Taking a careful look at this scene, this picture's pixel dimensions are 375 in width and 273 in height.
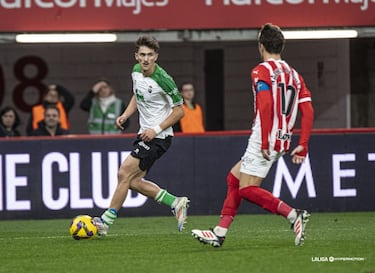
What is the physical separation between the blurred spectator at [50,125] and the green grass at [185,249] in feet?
8.04

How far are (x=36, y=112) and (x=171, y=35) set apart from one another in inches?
89.2

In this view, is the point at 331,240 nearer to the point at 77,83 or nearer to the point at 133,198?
the point at 133,198

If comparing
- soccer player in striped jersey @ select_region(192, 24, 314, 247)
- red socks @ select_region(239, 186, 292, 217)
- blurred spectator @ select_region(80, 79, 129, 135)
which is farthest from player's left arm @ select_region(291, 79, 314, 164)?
blurred spectator @ select_region(80, 79, 129, 135)

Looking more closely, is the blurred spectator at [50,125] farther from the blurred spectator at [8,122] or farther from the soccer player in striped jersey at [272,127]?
the soccer player in striped jersey at [272,127]

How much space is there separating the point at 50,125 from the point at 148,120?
4757mm

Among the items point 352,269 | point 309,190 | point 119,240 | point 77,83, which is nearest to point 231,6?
point 309,190

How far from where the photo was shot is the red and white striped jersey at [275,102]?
10.8 meters

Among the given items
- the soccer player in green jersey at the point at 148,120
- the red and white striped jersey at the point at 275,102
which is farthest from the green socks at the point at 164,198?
the red and white striped jersey at the point at 275,102

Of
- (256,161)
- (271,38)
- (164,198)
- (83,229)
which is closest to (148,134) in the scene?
(164,198)

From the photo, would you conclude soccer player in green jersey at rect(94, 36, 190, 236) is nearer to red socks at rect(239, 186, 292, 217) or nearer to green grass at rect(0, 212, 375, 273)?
green grass at rect(0, 212, 375, 273)

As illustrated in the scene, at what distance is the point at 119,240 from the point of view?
487 inches

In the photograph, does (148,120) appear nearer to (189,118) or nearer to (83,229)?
(83,229)

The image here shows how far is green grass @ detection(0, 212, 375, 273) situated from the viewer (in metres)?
9.88

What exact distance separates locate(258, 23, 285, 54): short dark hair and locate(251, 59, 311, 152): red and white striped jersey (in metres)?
0.11
